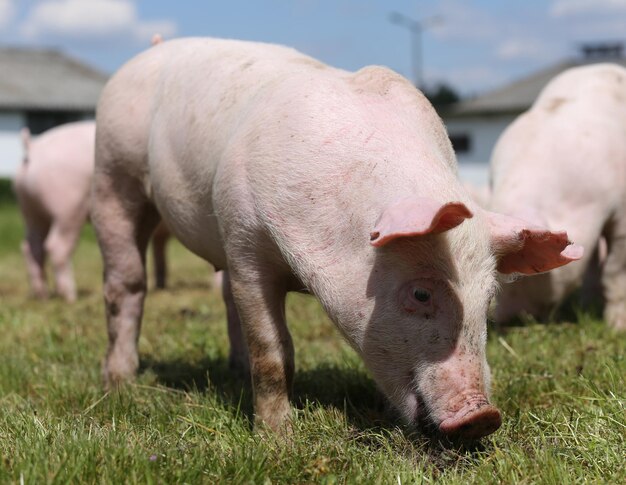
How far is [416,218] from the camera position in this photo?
279 cm

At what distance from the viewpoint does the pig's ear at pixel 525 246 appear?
323 cm

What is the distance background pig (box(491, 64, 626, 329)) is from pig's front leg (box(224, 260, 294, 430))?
203 cm

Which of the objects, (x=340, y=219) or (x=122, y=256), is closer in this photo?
(x=340, y=219)

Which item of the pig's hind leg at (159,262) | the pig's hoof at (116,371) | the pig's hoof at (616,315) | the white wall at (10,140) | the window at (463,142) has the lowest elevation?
the window at (463,142)

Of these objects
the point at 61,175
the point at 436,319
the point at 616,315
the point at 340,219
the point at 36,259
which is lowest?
the point at 36,259

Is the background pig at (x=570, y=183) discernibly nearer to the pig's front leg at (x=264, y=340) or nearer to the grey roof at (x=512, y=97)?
the pig's front leg at (x=264, y=340)

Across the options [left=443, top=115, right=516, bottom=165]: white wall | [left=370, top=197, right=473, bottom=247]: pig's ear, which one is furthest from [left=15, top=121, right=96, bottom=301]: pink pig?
[left=443, top=115, right=516, bottom=165]: white wall

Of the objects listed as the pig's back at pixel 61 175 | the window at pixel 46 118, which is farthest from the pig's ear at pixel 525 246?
the window at pixel 46 118

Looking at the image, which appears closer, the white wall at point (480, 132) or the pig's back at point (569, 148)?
the pig's back at point (569, 148)

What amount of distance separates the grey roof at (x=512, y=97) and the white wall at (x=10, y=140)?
16.8m

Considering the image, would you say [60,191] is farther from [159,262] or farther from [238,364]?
[238,364]

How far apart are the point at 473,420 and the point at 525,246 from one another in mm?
781

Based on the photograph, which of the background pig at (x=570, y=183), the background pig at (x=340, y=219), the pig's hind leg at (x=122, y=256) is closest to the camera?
the background pig at (x=340, y=219)

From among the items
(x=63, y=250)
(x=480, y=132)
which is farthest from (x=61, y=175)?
(x=480, y=132)
